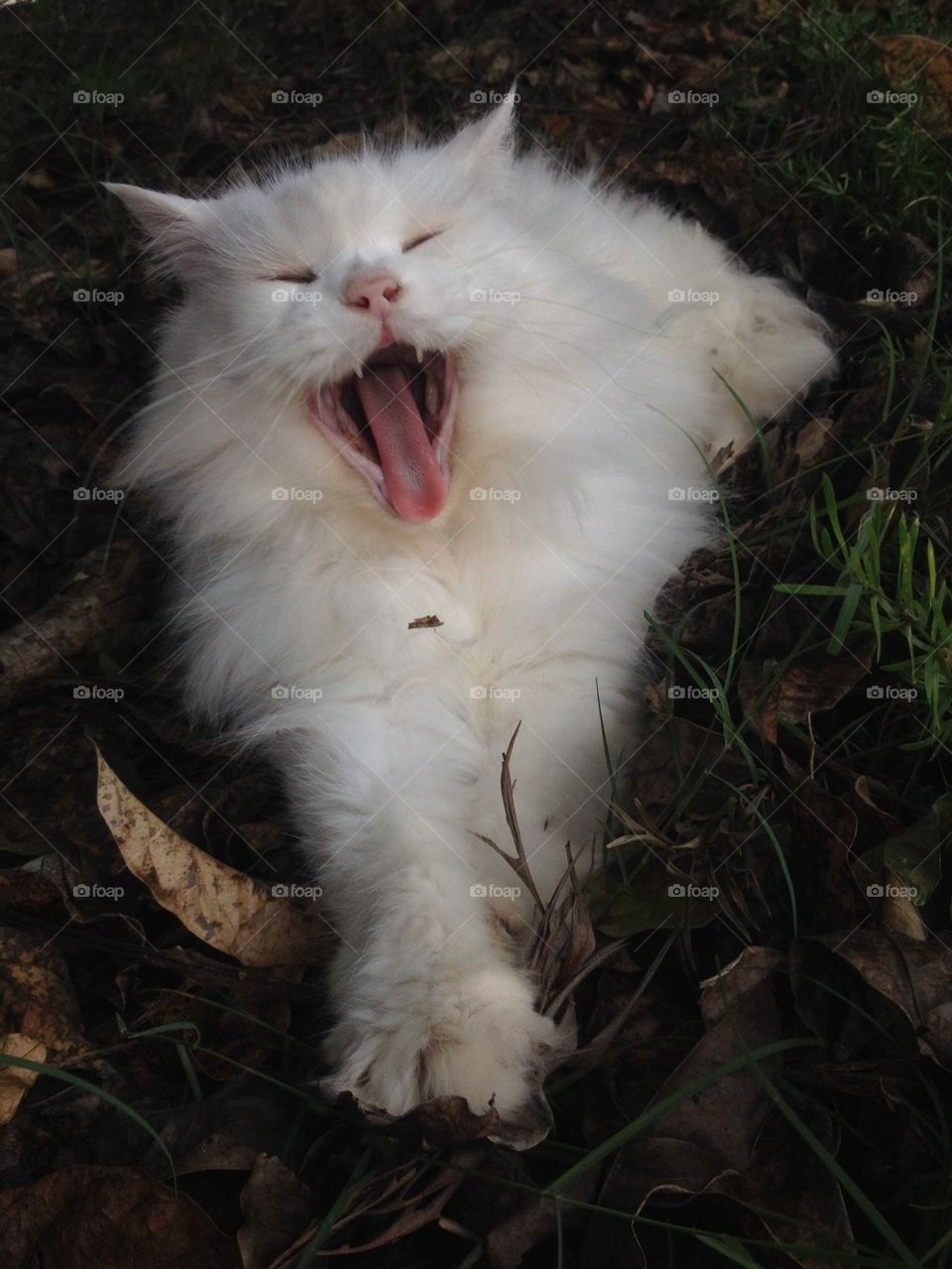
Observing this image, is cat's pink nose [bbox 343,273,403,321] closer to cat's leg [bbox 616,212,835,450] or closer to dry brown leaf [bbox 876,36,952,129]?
cat's leg [bbox 616,212,835,450]

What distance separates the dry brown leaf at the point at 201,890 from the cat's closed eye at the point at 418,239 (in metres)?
1.20

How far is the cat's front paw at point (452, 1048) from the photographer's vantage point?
1.58 metres

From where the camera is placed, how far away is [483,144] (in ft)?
7.66

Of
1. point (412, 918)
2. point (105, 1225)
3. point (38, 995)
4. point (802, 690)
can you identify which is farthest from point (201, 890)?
point (802, 690)

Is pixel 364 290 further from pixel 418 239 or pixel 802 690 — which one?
pixel 802 690

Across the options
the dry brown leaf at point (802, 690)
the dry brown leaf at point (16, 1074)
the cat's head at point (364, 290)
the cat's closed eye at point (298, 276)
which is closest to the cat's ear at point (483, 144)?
the cat's head at point (364, 290)

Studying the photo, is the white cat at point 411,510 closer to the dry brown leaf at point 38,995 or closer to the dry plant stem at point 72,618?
the dry plant stem at point 72,618

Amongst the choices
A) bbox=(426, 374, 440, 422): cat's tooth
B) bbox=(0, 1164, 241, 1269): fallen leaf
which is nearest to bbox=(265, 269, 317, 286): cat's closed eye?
bbox=(426, 374, 440, 422): cat's tooth

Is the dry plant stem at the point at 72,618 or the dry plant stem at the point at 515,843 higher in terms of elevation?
the dry plant stem at the point at 515,843

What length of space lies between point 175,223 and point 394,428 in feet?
2.28

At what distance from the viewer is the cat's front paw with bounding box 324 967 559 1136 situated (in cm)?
158

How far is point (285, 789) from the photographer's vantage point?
2115 millimetres

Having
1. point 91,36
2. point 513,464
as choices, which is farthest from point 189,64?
point 513,464

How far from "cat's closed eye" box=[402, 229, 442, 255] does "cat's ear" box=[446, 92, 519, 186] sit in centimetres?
25
